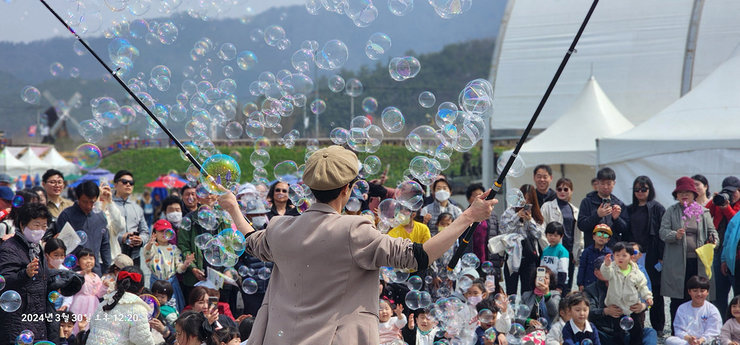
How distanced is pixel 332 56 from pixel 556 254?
240 centimetres

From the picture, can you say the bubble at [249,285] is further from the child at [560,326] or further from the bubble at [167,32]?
the child at [560,326]

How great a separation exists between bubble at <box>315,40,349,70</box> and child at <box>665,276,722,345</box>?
10.3ft

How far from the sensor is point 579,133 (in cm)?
1302

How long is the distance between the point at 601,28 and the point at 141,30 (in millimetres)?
13040

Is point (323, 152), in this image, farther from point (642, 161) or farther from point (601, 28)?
point (601, 28)

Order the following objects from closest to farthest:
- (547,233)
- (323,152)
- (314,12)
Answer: (323,152) → (314,12) → (547,233)

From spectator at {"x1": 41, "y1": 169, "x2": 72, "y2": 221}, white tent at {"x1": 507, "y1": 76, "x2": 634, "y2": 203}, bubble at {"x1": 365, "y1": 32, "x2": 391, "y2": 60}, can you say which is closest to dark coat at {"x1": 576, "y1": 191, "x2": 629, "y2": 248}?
bubble at {"x1": 365, "y1": 32, "x2": 391, "y2": 60}

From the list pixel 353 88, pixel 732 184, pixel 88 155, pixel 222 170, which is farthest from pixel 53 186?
pixel 732 184

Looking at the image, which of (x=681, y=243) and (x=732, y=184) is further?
(x=732, y=184)

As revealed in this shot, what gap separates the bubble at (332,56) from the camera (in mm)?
5578

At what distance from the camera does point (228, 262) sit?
15.1 feet

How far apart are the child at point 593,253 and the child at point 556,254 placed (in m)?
0.13

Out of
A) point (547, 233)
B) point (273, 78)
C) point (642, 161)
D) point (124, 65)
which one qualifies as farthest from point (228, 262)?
point (642, 161)

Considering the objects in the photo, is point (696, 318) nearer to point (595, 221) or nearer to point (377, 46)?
point (595, 221)
